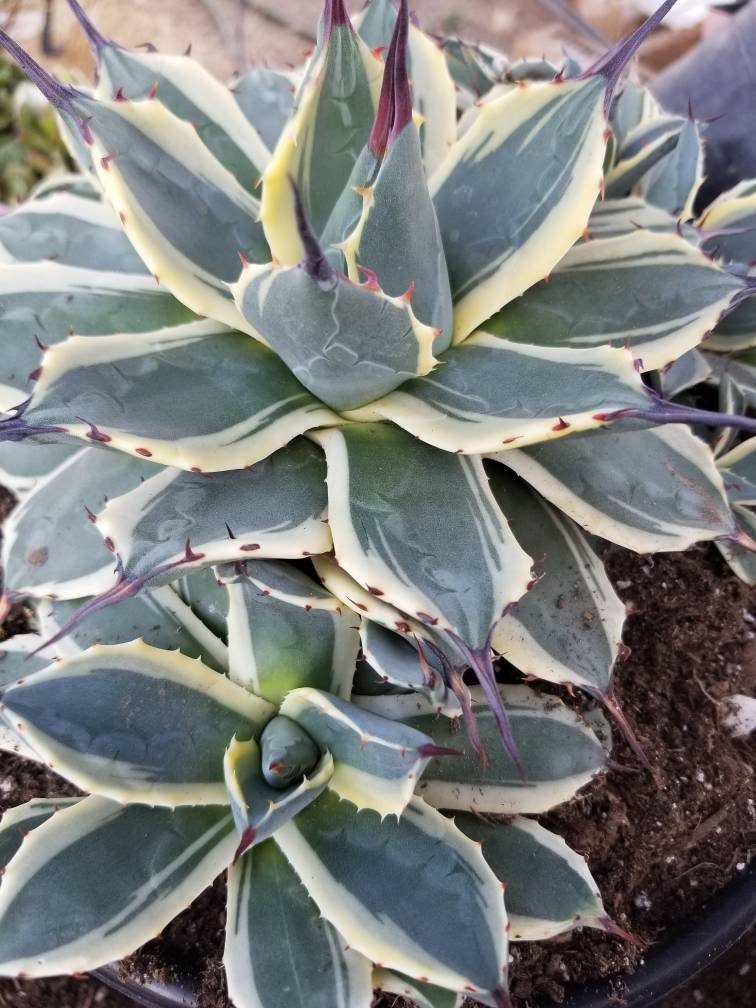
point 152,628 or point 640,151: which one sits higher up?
point 640,151

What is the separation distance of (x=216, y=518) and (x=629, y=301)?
0.38 meters

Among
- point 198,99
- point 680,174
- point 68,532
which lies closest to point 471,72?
point 680,174

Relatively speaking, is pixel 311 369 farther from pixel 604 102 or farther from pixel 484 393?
pixel 604 102

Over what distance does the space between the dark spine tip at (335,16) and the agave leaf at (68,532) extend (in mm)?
383

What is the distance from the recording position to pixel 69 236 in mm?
790

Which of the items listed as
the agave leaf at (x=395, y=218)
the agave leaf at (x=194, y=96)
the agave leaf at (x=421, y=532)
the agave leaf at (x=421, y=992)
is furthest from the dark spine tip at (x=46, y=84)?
the agave leaf at (x=421, y=992)

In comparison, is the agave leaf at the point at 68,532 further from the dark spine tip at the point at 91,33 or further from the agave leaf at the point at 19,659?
the dark spine tip at the point at 91,33

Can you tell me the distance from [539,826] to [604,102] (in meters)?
0.61

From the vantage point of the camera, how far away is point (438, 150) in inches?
29.4

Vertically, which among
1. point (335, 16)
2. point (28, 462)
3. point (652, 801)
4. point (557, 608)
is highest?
point (335, 16)

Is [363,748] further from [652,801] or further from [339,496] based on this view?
[652,801]

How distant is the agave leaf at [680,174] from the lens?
848 mm

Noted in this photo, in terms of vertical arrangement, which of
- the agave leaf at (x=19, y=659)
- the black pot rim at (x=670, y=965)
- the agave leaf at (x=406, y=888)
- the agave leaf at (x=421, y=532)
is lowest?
the black pot rim at (x=670, y=965)

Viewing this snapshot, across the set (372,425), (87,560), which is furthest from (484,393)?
(87,560)
